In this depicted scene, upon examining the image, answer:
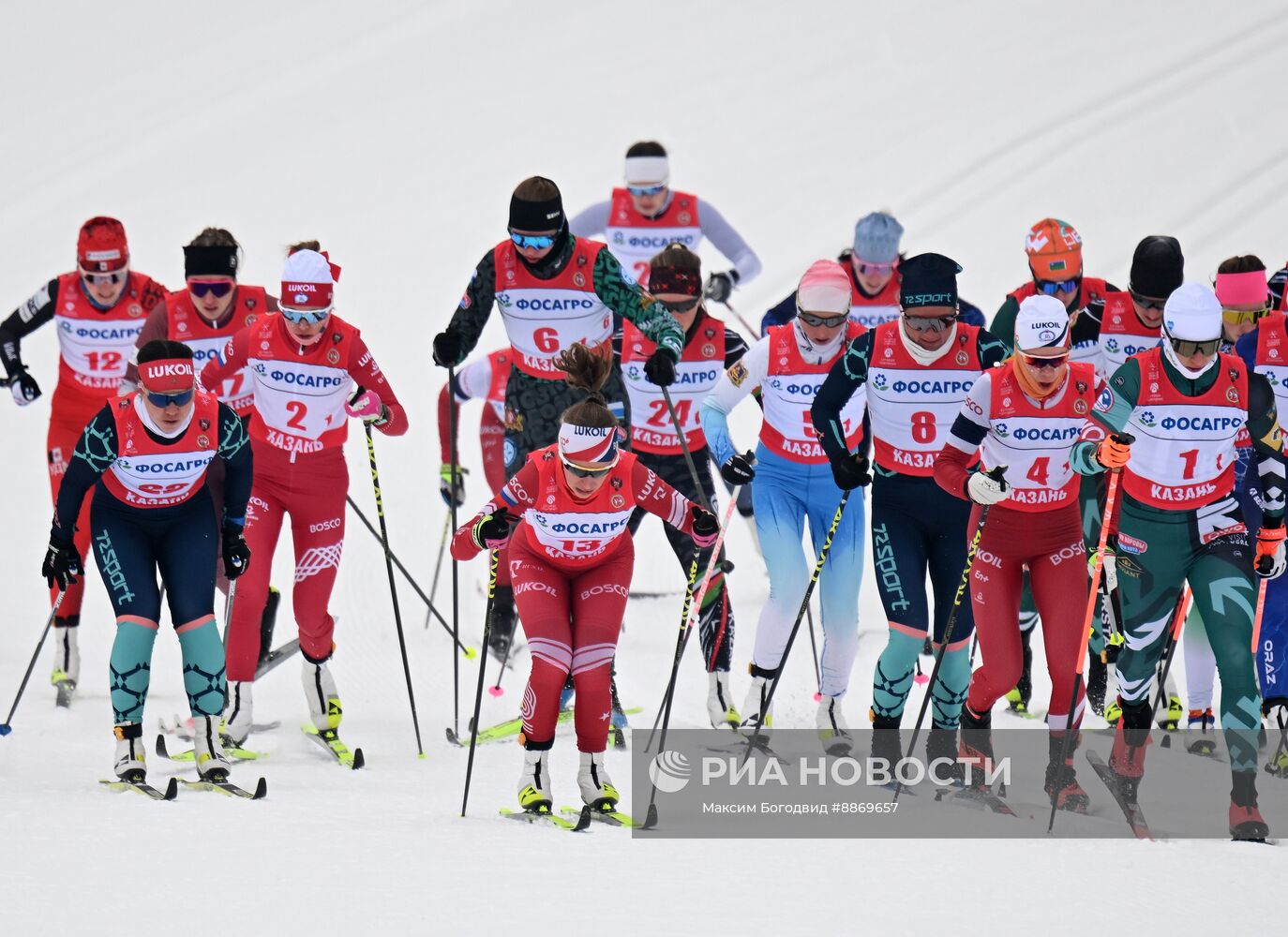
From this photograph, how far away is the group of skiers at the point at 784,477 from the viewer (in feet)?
21.3

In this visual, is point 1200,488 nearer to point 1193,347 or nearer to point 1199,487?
point 1199,487

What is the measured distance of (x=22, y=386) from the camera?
8.58m

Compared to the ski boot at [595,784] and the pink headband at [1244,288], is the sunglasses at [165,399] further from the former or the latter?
the pink headband at [1244,288]

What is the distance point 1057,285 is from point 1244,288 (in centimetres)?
76

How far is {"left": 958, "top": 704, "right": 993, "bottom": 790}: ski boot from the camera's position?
6.93m

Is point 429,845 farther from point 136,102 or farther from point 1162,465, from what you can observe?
point 136,102

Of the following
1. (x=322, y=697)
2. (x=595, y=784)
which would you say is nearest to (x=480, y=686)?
(x=595, y=784)

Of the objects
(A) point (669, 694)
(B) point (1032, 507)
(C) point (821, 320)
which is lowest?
(A) point (669, 694)

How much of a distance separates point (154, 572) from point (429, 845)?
5.09 ft

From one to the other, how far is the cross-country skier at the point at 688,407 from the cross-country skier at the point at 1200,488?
1905mm

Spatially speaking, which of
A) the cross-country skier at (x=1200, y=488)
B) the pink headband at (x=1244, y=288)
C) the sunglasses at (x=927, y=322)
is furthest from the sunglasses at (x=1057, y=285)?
the cross-country skier at (x=1200, y=488)

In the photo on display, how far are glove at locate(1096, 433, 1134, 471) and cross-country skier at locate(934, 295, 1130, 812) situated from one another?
304 millimetres

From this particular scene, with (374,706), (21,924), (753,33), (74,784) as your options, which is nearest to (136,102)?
(753,33)

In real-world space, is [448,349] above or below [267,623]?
above
